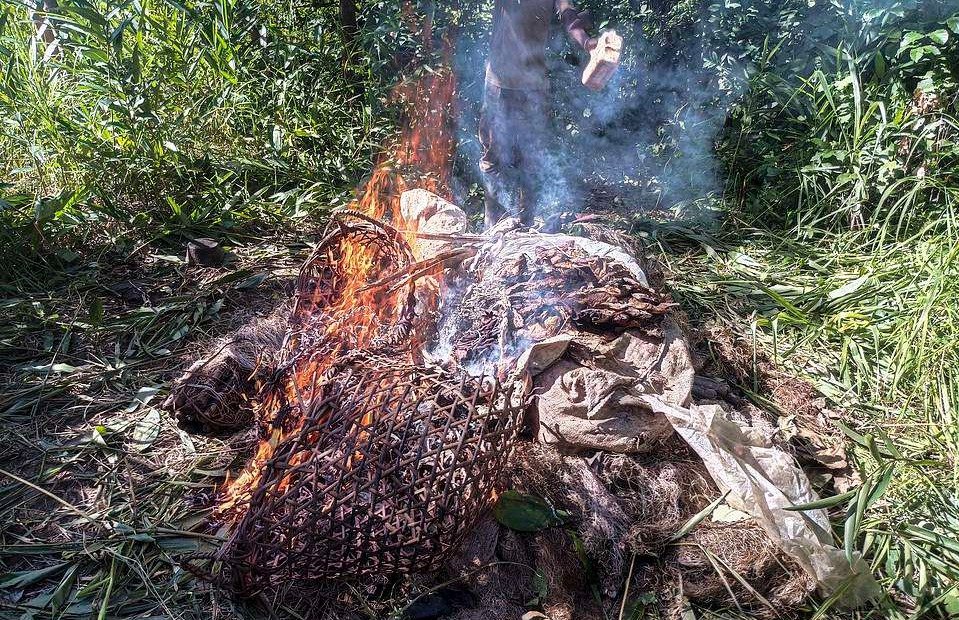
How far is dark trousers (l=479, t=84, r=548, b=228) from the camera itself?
163 inches

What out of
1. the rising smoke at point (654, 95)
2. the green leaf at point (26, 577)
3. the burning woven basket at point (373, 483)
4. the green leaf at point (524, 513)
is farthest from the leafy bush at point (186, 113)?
the green leaf at point (524, 513)

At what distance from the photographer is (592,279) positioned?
2848 mm

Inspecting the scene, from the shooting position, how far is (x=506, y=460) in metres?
2.28

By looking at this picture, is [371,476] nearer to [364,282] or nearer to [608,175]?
[364,282]

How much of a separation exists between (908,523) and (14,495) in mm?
3478

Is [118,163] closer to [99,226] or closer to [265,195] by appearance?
[99,226]

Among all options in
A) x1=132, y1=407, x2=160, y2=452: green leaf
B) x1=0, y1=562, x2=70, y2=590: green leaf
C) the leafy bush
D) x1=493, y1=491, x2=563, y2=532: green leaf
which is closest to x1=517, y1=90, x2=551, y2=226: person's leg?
the leafy bush

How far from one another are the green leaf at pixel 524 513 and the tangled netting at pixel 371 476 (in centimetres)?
7

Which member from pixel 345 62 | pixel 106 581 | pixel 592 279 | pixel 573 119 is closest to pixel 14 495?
pixel 106 581

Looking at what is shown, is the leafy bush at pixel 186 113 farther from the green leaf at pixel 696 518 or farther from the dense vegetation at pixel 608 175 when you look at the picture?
the green leaf at pixel 696 518

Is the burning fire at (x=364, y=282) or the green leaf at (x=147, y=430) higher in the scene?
the burning fire at (x=364, y=282)

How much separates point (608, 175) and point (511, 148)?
1.02m

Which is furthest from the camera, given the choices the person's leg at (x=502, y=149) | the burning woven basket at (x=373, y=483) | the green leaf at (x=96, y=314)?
the person's leg at (x=502, y=149)

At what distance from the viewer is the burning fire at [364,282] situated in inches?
97.3
